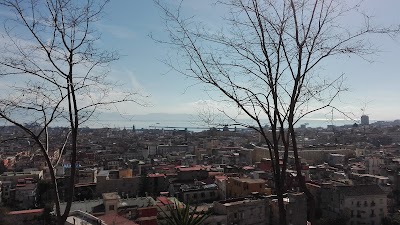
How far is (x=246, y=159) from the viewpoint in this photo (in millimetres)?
42250

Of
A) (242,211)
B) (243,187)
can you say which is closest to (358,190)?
(243,187)

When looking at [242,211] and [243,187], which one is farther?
[243,187]

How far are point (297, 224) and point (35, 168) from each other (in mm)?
27553

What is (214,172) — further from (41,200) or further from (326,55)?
(326,55)

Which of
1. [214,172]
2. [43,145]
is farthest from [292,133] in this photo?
[214,172]

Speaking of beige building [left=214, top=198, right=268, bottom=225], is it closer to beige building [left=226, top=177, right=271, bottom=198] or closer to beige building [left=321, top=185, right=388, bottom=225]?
beige building [left=226, top=177, right=271, bottom=198]

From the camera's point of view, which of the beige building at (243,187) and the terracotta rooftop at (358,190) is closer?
the beige building at (243,187)

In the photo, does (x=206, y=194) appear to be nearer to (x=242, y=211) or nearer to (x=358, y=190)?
(x=242, y=211)

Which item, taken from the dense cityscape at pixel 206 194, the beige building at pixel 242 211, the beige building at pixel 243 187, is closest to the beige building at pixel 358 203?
the dense cityscape at pixel 206 194

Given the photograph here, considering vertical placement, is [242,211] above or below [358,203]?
above

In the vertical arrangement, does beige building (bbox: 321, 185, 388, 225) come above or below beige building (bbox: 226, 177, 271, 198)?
below

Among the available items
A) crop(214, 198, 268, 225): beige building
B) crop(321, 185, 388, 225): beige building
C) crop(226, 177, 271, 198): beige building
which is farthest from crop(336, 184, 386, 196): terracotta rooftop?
crop(214, 198, 268, 225): beige building

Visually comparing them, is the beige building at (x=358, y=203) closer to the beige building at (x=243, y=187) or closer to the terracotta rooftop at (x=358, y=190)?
the terracotta rooftop at (x=358, y=190)

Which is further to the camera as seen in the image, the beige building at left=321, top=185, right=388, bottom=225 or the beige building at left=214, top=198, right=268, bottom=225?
the beige building at left=321, top=185, right=388, bottom=225
